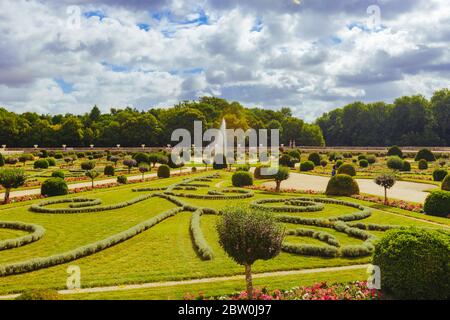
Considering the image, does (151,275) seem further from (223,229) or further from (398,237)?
(398,237)

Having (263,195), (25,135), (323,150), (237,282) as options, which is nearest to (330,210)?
(263,195)

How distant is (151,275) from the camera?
37.9ft

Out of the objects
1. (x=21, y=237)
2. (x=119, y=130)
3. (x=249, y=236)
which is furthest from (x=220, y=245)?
(x=119, y=130)

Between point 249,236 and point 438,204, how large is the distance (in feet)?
46.7

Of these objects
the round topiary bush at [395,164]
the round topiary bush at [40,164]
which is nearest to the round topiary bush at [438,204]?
the round topiary bush at [395,164]

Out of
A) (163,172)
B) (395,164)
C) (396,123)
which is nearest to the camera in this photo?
(163,172)

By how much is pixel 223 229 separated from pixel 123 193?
18817mm

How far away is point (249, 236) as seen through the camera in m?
9.43

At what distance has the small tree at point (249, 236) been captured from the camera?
31.0 ft

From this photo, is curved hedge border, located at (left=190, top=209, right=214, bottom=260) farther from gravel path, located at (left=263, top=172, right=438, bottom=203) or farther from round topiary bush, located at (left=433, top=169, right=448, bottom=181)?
round topiary bush, located at (left=433, top=169, right=448, bottom=181)

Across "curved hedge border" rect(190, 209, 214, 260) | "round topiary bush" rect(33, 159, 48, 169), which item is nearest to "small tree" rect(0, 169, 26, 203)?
"curved hedge border" rect(190, 209, 214, 260)

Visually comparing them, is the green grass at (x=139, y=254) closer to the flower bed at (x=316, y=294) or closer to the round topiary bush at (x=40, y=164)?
the flower bed at (x=316, y=294)

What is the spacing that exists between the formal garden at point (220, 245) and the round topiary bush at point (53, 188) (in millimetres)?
63

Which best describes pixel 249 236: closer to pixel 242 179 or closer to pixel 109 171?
pixel 242 179
